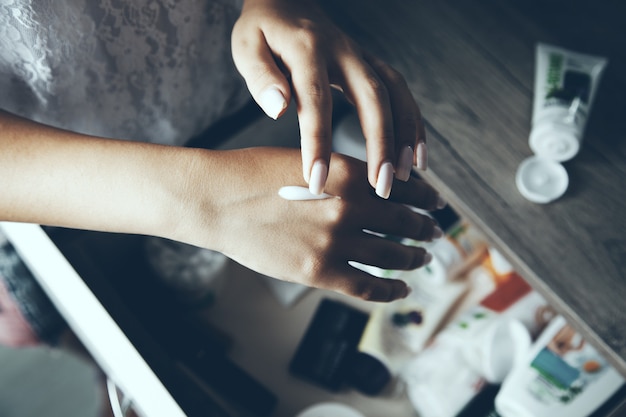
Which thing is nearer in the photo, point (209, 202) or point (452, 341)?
point (209, 202)

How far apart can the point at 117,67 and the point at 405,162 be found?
0.29 meters

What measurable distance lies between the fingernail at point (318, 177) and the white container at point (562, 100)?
0.25 metres

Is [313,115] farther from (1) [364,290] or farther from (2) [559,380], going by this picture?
(2) [559,380]

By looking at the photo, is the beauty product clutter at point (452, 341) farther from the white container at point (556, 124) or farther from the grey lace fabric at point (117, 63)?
the grey lace fabric at point (117, 63)

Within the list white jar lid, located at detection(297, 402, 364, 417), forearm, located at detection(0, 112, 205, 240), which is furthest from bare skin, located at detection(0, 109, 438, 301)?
white jar lid, located at detection(297, 402, 364, 417)

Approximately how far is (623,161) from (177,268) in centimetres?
53

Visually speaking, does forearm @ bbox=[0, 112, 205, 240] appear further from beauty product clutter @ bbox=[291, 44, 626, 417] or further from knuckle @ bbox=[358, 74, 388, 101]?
beauty product clutter @ bbox=[291, 44, 626, 417]

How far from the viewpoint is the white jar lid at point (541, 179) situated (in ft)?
1.75

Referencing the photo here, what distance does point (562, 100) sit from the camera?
1.76ft

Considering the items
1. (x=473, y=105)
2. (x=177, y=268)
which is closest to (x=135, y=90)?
(x=177, y=268)

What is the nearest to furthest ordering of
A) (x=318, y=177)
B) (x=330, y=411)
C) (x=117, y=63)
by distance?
1. (x=318, y=177)
2. (x=117, y=63)
3. (x=330, y=411)

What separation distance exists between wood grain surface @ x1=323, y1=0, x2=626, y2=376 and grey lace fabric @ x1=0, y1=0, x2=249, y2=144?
170 mm

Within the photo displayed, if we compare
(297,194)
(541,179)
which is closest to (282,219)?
(297,194)

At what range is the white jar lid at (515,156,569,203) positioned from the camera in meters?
0.53
